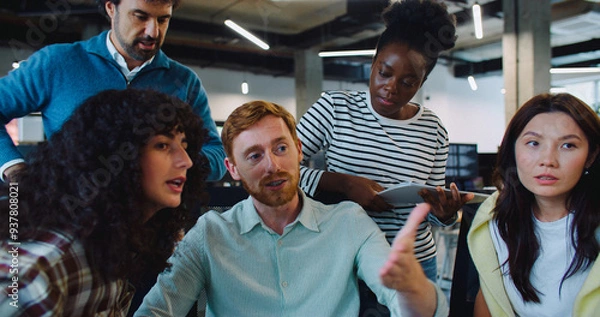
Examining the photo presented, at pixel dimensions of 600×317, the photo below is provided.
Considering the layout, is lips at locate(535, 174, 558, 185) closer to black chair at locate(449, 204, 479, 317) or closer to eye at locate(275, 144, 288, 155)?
black chair at locate(449, 204, 479, 317)

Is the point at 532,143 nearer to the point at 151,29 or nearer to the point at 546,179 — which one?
the point at 546,179

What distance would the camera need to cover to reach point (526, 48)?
7449 mm

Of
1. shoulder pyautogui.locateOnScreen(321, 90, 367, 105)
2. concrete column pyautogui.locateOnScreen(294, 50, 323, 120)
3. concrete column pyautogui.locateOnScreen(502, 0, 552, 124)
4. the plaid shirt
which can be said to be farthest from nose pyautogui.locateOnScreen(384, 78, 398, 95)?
concrete column pyautogui.locateOnScreen(294, 50, 323, 120)

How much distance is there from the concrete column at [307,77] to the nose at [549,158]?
32.3 feet

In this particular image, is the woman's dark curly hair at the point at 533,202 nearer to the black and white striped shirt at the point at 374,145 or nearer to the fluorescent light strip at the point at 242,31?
the black and white striped shirt at the point at 374,145

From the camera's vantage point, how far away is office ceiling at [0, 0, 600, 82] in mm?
7750

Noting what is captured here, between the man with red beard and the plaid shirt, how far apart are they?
1.17 ft

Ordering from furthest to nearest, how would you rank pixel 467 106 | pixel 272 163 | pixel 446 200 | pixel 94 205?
pixel 467 106, pixel 446 200, pixel 272 163, pixel 94 205

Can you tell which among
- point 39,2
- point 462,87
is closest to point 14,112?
point 39,2

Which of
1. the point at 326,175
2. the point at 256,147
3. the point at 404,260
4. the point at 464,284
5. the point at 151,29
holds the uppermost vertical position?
the point at 151,29

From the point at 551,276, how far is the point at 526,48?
23.4ft

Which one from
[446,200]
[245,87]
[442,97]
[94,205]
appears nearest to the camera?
[94,205]

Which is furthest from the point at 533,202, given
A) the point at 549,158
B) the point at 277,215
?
the point at 277,215

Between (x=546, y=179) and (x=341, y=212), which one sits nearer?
(x=546, y=179)
